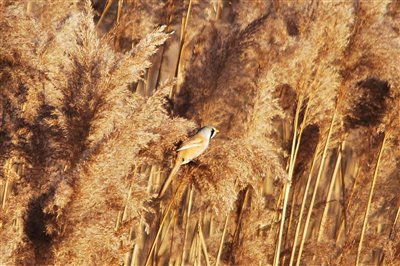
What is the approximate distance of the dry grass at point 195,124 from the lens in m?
5.78

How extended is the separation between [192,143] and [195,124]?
0.38m

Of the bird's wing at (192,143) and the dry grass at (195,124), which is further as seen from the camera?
the bird's wing at (192,143)

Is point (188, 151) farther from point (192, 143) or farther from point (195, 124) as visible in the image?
point (195, 124)

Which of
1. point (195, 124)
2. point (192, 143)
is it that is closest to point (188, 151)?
point (192, 143)

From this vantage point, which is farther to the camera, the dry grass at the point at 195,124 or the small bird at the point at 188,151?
the small bird at the point at 188,151

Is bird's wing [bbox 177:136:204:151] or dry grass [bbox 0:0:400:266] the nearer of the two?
dry grass [bbox 0:0:400:266]

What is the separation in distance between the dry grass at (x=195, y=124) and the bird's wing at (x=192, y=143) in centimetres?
8

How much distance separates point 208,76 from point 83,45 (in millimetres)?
2463

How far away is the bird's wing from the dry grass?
0.25 feet

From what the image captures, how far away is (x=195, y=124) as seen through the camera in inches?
263

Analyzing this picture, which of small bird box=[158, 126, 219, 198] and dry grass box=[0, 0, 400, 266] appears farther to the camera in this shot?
small bird box=[158, 126, 219, 198]

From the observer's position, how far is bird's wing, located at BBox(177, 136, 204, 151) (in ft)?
20.5

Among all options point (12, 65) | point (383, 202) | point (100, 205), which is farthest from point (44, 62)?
point (383, 202)

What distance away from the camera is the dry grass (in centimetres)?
578
